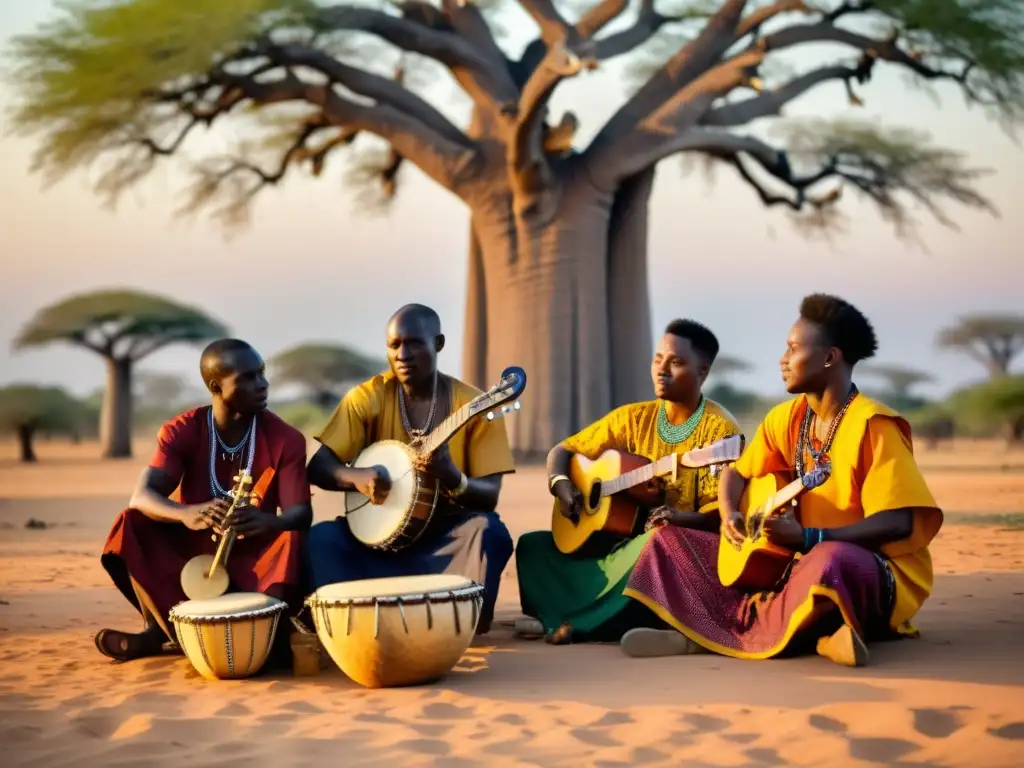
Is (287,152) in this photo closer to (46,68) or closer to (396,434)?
(46,68)

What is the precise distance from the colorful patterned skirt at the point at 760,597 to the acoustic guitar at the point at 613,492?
302 millimetres

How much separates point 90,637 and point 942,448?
92.8 feet

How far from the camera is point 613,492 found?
549cm

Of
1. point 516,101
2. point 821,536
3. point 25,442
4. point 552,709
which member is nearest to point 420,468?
point 552,709

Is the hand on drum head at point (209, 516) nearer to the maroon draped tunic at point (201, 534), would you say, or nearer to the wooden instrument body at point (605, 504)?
the maroon draped tunic at point (201, 534)

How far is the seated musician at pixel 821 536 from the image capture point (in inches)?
182

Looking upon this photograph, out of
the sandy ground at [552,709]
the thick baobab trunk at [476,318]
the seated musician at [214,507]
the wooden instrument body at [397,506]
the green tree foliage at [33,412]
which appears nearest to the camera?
the sandy ground at [552,709]

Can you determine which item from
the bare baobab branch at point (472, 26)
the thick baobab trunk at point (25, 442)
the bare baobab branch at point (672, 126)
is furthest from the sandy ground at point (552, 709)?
the thick baobab trunk at point (25, 442)

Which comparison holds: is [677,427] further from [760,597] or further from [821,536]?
[821,536]

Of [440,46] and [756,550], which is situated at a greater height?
[440,46]

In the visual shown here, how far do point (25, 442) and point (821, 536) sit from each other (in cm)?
2931

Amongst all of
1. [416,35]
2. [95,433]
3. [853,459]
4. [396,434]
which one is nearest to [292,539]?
[396,434]

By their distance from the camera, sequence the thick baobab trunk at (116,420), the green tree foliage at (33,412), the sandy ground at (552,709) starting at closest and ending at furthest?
the sandy ground at (552,709) < the thick baobab trunk at (116,420) < the green tree foliage at (33,412)

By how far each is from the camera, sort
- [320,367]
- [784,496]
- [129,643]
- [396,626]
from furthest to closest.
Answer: [320,367] → [129,643] → [784,496] → [396,626]
